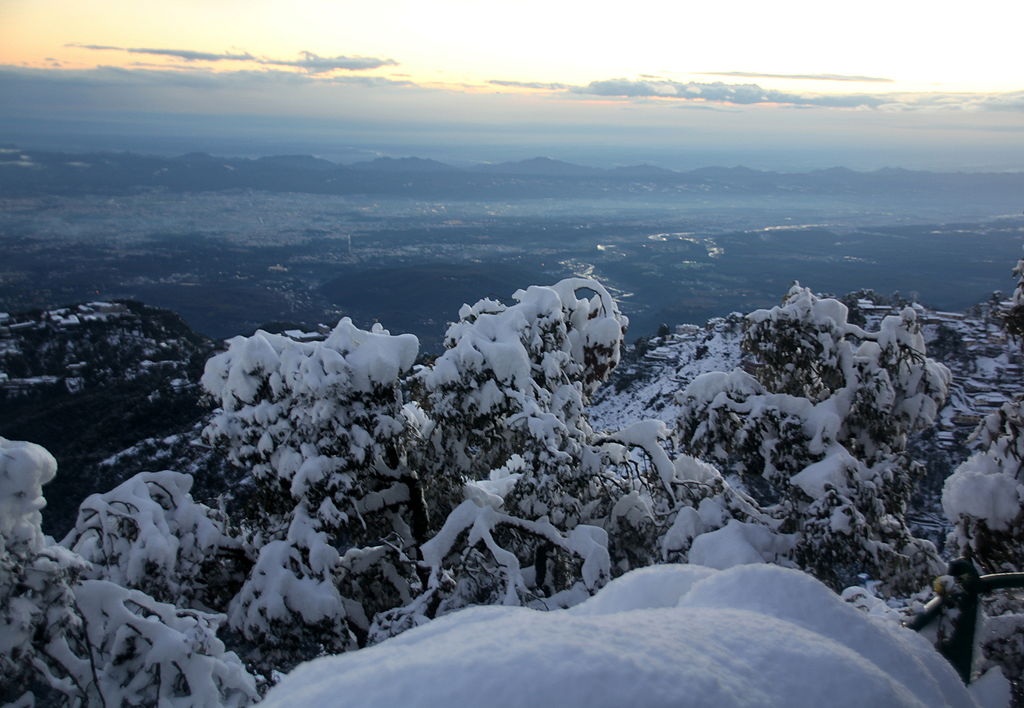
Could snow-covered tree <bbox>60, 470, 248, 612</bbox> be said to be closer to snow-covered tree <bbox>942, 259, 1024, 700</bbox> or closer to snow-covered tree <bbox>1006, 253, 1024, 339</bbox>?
snow-covered tree <bbox>942, 259, 1024, 700</bbox>

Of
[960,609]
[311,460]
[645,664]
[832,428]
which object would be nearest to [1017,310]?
[832,428]

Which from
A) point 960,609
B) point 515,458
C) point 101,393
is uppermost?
point 960,609

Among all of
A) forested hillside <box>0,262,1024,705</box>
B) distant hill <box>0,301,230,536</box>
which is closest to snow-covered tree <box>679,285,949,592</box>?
forested hillside <box>0,262,1024,705</box>

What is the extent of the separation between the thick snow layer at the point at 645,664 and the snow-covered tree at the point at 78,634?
11.8 ft

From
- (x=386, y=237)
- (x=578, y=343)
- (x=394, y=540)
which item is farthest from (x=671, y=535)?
(x=386, y=237)

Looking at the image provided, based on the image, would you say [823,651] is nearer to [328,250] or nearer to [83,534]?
[83,534]

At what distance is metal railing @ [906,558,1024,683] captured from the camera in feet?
8.52

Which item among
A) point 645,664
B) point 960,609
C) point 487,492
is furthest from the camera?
point 487,492

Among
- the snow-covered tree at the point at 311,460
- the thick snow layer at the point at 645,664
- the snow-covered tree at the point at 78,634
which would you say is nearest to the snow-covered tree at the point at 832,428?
the snow-covered tree at the point at 311,460

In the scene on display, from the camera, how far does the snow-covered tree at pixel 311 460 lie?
19.6ft

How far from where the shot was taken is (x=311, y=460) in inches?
237

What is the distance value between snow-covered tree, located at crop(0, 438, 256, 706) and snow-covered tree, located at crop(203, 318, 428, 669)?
0.91 metres

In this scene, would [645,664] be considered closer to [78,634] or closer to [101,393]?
[78,634]

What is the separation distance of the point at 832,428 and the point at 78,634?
21.3 feet
